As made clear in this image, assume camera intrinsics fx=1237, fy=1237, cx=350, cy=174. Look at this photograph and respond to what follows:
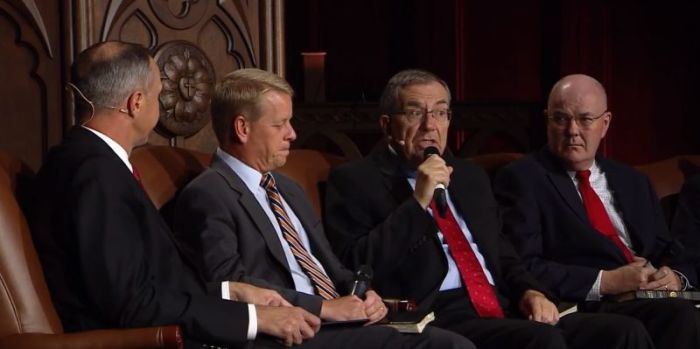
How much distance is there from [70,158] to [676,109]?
5442 mm

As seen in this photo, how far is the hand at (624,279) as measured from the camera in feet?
12.6

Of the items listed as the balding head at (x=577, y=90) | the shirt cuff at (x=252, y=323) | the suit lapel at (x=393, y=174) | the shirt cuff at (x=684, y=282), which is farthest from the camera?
the balding head at (x=577, y=90)

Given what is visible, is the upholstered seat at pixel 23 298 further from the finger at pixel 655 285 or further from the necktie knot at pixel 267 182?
the finger at pixel 655 285

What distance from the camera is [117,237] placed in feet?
8.93

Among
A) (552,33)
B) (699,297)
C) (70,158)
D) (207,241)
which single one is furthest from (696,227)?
(552,33)

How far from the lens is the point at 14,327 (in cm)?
273

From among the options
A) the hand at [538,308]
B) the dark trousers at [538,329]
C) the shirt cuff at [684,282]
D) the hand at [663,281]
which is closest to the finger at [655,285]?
the hand at [663,281]

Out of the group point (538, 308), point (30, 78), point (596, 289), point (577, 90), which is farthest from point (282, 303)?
point (577, 90)

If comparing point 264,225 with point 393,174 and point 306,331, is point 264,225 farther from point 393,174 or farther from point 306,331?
point 393,174

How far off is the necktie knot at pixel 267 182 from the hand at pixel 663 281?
1242mm

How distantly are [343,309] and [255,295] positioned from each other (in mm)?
251

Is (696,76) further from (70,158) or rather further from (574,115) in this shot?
(70,158)

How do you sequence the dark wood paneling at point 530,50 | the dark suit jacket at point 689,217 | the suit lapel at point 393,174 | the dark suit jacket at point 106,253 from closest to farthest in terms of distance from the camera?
the dark suit jacket at point 106,253 < the suit lapel at point 393,174 < the dark suit jacket at point 689,217 < the dark wood paneling at point 530,50

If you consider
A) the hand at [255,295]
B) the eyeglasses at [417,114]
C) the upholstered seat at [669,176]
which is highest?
the eyeglasses at [417,114]
